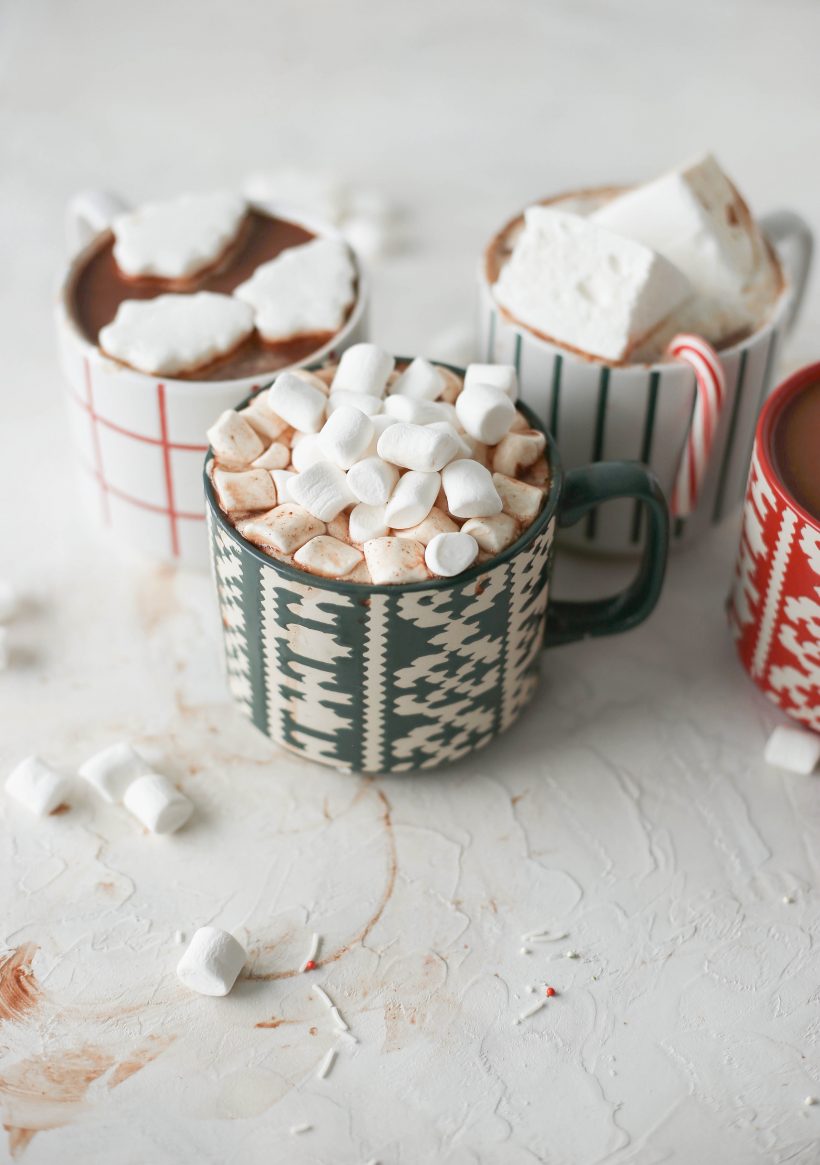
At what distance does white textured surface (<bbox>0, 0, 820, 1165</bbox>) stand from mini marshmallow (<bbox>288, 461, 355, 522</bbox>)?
0.24 meters

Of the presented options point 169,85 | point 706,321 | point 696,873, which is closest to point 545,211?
point 706,321

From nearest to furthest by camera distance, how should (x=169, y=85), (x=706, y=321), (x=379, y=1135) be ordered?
1. (x=379, y=1135)
2. (x=706, y=321)
3. (x=169, y=85)

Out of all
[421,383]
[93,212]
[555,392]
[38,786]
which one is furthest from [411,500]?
[93,212]

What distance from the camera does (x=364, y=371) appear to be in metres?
0.94

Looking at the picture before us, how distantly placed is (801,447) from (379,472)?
32 centimetres

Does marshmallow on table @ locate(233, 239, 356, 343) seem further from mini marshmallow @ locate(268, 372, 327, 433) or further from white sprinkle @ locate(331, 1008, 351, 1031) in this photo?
white sprinkle @ locate(331, 1008, 351, 1031)

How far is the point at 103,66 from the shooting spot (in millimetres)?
1725

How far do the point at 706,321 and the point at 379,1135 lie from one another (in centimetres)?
64

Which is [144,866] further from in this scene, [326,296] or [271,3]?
[271,3]

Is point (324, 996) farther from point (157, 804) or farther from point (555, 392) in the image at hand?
point (555, 392)

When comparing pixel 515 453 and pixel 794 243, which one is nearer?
pixel 515 453

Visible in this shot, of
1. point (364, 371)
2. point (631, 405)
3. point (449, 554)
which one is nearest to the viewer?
point (449, 554)

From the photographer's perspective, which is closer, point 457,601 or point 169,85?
point 457,601

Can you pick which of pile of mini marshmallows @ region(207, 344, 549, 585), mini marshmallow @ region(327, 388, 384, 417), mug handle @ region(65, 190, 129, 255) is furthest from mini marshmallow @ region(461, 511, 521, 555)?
mug handle @ region(65, 190, 129, 255)
